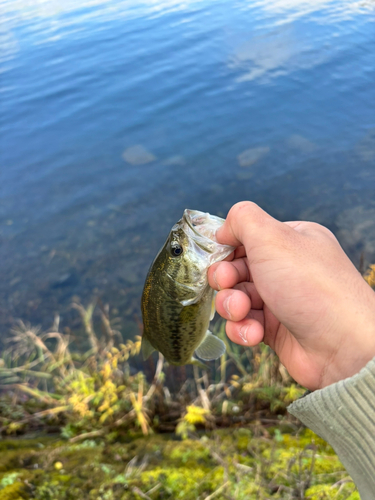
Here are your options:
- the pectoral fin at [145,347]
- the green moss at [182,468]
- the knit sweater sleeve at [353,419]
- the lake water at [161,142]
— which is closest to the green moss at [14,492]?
the green moss at [182,468]

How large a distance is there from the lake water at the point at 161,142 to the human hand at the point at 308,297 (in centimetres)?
400

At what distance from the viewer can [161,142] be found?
37.5 ft

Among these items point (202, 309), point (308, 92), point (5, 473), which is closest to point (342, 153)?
point (308, 92)

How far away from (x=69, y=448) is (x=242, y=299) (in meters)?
2.67

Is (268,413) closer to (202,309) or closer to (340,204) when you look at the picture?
(202,309)

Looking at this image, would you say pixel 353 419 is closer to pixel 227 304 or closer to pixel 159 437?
pixel 227 304

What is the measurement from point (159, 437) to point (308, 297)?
9.18 ft

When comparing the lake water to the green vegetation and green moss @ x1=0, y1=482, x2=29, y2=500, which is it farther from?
green moss @ x1=0, y1=482, x2=29, y2=500

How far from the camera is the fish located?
8.93 feet

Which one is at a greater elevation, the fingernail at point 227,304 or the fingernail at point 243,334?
the fingernail at point 227,304

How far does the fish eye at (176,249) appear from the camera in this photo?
106 inches

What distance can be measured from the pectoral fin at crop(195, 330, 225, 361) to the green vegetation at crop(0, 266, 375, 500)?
87 centimetres

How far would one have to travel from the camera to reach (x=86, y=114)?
13375 mm

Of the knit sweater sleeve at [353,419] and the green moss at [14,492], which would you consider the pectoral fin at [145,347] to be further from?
the knit sweater sleeve at [353,419]
